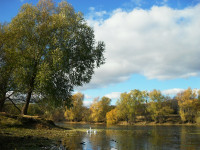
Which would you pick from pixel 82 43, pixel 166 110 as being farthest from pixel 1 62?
Result: pixel 166 110

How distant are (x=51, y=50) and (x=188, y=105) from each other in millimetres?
105357

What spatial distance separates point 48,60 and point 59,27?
516cm

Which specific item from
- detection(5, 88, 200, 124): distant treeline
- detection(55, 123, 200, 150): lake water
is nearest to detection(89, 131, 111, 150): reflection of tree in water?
detection(55, 123, 200, 150): lake water

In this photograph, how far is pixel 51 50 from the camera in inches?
1016

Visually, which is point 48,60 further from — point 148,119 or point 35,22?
point 148,119

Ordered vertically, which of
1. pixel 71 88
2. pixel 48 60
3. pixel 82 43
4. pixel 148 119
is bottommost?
pixel 148 119

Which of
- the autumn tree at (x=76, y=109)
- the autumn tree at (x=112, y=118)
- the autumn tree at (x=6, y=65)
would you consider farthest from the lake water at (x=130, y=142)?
the autumn tree at (x=76, y=109)

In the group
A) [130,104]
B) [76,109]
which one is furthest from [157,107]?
[76,109]

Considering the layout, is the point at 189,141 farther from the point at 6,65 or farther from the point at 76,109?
the point at 76,109

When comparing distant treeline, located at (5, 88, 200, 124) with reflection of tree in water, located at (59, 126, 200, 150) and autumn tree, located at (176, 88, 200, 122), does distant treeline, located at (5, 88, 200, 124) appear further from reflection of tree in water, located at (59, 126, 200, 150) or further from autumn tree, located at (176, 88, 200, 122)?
reflection of tree in water, located at (59, 126, 200, 150)

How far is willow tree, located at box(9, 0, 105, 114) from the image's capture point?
25.4 meters

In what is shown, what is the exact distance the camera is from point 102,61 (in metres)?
31.2

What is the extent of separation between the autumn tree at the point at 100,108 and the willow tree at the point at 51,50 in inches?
3925

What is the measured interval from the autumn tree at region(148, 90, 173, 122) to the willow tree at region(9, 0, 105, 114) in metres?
96.6
